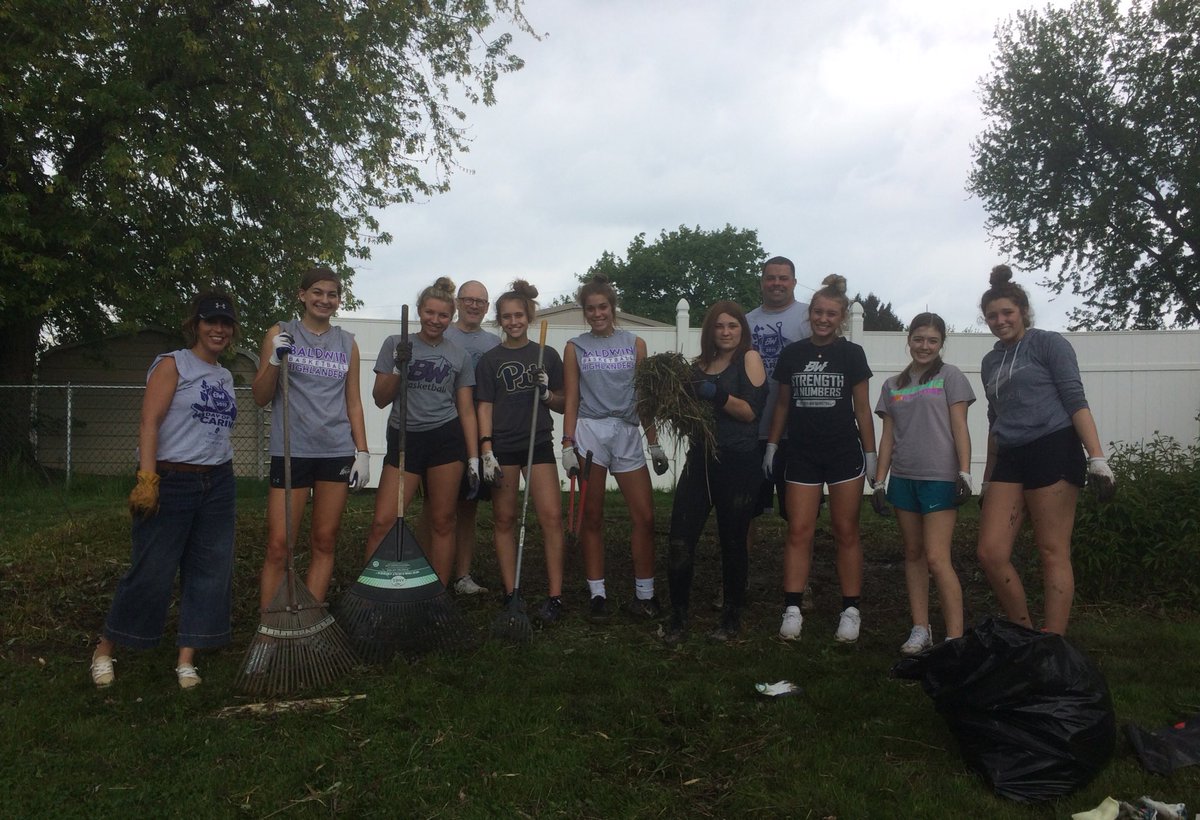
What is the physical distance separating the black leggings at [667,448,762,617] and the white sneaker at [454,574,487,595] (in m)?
1.39

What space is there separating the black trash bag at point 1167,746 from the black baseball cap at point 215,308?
13.2 feet

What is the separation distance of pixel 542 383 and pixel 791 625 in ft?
6.14

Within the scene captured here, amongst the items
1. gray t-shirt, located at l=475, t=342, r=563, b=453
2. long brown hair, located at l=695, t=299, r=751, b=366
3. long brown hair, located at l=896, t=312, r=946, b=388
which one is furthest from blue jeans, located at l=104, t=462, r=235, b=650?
long brown hair, located at l=896, t=312, r=946, b=388

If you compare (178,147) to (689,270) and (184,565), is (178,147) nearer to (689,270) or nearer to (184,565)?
(184,565)

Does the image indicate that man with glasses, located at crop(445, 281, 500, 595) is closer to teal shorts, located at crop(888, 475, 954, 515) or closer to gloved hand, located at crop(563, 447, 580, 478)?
gloved hand, located at crop(563, 447, 580, 478)

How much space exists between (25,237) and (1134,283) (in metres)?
20.2

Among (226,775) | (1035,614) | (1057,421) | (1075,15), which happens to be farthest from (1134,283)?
(226,775)

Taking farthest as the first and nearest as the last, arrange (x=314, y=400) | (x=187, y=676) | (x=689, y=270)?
(x=689, y=270)
(x=314, y=400)
(x=187, y=676)

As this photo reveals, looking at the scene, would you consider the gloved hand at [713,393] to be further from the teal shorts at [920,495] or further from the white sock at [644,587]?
the white sock at [644,587]

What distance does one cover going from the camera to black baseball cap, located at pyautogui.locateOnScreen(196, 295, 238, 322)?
12.7 ft

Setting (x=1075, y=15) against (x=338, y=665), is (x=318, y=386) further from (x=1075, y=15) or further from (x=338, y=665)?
(x=1075, y=15)

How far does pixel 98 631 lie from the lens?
4.68 metres

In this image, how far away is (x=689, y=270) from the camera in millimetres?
50719

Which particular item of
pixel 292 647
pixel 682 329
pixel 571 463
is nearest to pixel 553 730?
pixel 292 647
